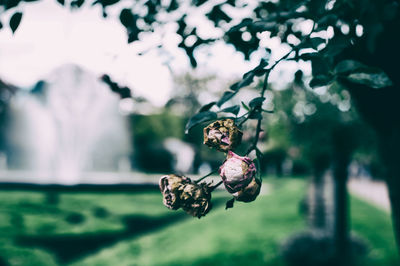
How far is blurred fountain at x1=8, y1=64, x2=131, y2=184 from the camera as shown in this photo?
30484mm

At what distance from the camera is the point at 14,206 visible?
40.9 ft

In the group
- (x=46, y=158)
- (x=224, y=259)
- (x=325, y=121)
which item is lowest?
(x=224, y=259)

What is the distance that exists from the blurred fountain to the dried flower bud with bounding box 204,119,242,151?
25637mm

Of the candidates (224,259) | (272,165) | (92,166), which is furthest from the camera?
(272,165)

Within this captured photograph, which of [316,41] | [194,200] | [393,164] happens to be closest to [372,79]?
[316,41]

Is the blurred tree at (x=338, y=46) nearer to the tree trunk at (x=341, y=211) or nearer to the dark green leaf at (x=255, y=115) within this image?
the dark green leaf at (x=255, y=115)

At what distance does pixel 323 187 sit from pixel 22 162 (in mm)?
41515

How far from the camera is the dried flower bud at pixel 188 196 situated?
1.32 metres

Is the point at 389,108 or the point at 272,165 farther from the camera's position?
the point at 272,165

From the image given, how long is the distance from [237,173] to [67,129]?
3277cm

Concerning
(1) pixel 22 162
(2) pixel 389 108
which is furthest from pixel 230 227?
(1) pixel 22 162

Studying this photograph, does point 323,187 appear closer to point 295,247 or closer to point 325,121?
point 295,247

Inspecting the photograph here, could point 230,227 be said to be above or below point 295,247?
above

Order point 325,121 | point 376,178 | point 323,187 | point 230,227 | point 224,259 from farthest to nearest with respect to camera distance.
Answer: point 376,178, point 230,227, point 323,187, point 224,259, point 325,121
